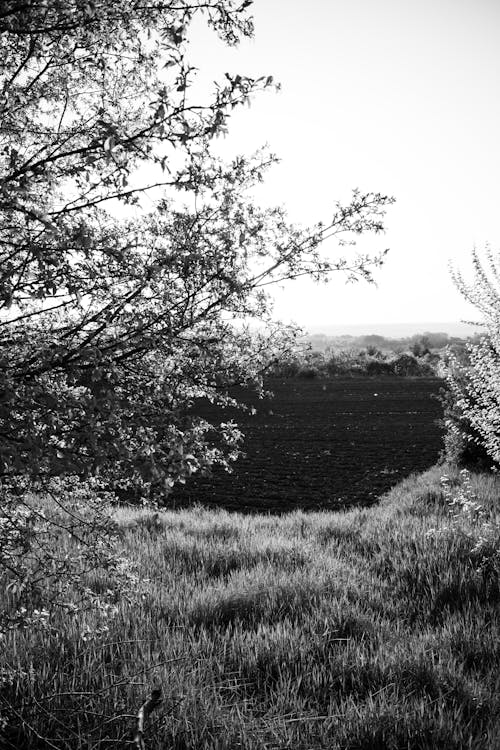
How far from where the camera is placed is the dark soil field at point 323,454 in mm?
15031

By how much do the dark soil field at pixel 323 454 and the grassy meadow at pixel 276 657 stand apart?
190cm

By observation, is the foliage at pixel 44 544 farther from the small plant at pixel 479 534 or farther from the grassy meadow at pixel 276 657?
the small plant at pixel 479 534

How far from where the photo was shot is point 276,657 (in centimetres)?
445

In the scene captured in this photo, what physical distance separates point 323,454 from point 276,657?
1722cm

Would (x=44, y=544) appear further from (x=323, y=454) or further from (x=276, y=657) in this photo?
(x=323, y=454)

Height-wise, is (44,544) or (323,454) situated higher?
(44,544)

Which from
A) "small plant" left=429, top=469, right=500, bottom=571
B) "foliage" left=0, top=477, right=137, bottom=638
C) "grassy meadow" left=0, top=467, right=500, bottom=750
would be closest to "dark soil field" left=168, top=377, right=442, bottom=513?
"foliage" left=0, top=477, right=137, bottom=638

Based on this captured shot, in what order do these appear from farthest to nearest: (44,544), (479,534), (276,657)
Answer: (479,534), (276,657), (44,544)

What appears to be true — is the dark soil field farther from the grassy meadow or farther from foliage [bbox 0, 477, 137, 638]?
the grassy meadow

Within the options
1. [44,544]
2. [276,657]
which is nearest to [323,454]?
[276,657]

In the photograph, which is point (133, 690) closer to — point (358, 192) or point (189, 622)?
point (189, 622)

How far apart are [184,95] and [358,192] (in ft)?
3.71

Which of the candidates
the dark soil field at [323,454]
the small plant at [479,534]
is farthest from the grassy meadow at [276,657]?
the dark soil field at [323,454]

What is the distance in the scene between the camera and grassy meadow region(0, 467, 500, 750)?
11.8 feet
